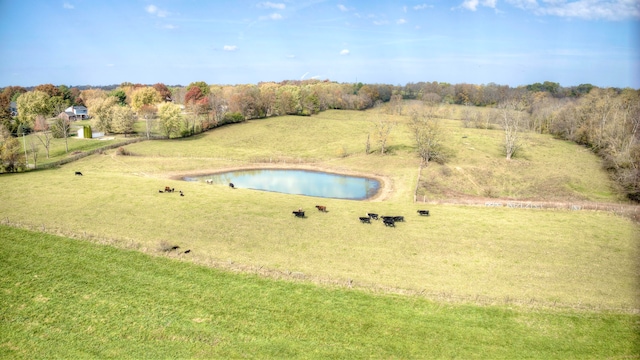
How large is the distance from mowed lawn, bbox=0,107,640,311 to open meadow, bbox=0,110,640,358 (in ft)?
0.52

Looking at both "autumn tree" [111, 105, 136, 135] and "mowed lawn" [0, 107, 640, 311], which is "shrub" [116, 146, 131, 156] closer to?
"mowed lawn" [0, 107, 640, 311]

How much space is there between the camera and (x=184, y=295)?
2602cm

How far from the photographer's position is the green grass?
2108cm

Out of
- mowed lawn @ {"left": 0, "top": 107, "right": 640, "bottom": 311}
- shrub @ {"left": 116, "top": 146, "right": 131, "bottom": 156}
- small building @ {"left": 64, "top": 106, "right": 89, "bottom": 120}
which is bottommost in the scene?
mowed lawn @ {"left": 0, "top": 107, "right": 640, "bottom": 311}

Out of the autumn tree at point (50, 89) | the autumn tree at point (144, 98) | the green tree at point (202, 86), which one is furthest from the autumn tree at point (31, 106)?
the green tree at point (202, 86)

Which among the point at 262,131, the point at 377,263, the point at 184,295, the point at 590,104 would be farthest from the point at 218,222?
the point at 590,104

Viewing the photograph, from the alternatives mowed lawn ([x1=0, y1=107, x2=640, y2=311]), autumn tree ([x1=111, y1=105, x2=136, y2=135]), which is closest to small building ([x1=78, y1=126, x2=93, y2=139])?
autumn tree ([x1=111, y1=105, x2=136, y2=135])

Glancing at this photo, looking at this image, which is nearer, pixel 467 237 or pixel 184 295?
pixel 184 295

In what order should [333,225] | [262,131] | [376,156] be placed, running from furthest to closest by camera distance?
[262,131], [376,156], [333,225]

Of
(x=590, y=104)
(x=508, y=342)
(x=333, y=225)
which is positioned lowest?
(x=508, y=342)

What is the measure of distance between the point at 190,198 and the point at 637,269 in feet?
143

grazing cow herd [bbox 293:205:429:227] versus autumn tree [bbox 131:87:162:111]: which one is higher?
autumn tree [bbox 131:87:162:111]

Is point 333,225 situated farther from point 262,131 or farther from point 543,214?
point 262,131

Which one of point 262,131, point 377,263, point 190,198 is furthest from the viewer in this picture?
point 262,131
